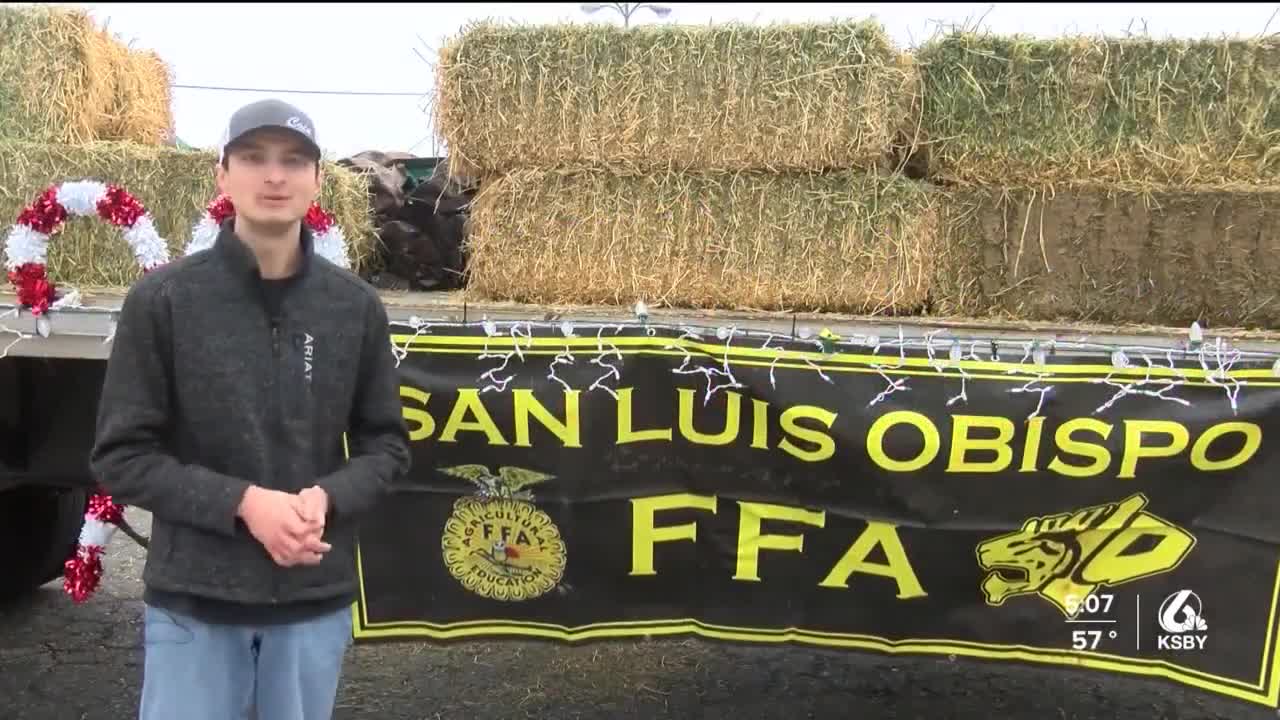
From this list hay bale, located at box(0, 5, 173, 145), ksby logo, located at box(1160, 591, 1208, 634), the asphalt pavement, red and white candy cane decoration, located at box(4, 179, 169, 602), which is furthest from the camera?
hay bale, located at box(0, 5, 173, 145)

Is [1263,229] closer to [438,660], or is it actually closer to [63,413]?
[438,660]

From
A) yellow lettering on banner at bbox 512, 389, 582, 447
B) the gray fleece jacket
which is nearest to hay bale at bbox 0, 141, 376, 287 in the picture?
yellow lettering on banner at bbox 512, 389, 582, 447

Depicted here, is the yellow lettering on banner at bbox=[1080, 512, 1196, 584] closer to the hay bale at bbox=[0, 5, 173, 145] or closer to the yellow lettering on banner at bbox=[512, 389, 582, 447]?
the yellow lettering on banner at bbox=[512, 389, 582, 447]

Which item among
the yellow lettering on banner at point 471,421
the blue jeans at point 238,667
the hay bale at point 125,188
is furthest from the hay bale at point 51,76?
the blue jeans at point 238,667

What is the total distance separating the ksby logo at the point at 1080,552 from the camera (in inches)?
111

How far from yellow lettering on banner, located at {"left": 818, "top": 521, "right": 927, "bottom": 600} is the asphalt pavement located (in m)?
1.09

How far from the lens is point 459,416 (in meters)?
2.94

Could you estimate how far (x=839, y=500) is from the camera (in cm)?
289

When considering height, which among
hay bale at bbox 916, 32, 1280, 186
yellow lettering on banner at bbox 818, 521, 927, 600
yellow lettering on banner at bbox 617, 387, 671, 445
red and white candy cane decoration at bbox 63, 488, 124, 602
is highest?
hay bale at bbox 916, 32, 1280, 186

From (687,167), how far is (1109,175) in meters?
1.44

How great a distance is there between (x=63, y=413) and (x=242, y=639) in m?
1.98

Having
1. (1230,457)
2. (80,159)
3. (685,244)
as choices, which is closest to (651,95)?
(685,244)

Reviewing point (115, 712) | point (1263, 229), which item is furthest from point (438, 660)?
point (1263, 229)

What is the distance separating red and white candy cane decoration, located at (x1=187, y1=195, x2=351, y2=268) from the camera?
3.46 m
